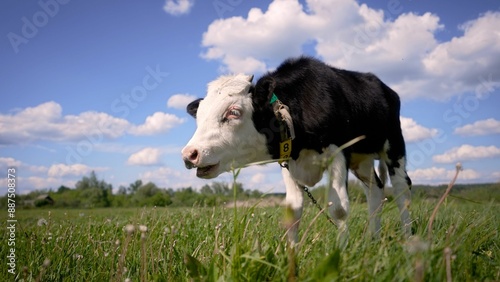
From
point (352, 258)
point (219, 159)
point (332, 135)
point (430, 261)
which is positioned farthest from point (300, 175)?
point (430, 261)

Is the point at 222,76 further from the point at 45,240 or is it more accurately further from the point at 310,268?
the point at 310,268

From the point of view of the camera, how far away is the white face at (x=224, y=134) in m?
4.00

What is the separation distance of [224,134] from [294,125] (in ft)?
2.74

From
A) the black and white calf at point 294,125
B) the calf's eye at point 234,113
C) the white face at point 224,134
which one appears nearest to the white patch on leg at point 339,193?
the black and white calf at point 294,125

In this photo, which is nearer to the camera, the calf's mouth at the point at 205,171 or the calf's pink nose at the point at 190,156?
the calf's pink nose at the point at 190,156

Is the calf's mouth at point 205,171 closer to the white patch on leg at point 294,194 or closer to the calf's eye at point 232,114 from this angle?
the calf's eye at point 232,114

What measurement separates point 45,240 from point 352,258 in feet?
10.8

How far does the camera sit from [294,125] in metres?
4.41

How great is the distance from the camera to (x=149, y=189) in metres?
52.5

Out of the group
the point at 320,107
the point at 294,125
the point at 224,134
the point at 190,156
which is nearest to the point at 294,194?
the point at 294,125

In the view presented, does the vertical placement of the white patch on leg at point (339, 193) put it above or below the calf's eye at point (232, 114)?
below

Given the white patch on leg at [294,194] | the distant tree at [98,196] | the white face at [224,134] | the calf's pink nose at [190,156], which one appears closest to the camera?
the calf's pink nose at [190,156]

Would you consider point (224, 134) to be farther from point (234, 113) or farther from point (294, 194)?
point (294, 194)

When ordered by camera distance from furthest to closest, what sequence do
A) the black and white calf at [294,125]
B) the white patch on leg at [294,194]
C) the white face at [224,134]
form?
the white patch on leg at [294,194] → the black and white calf at [294,125] → the white face at [224,134]
